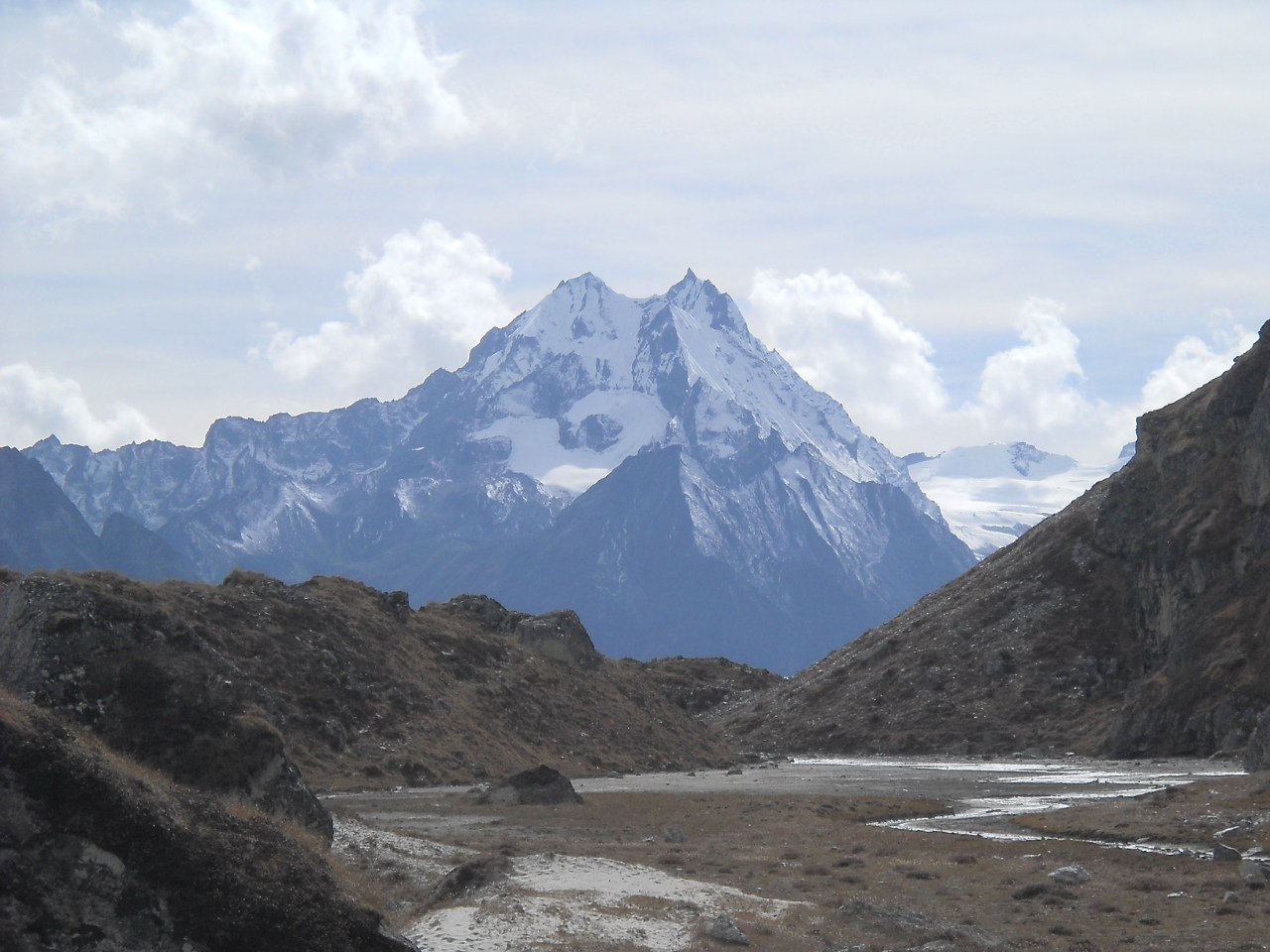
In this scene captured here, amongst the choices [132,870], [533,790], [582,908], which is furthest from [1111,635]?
[132,870]

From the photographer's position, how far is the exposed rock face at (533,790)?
2213 inches

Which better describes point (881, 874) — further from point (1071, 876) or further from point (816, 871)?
point (1071, 876)

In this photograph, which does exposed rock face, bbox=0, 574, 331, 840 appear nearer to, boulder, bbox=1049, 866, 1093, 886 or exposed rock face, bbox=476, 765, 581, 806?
boulder, bbox=1049, 866, 1093, 886

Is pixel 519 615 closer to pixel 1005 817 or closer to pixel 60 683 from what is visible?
pixel 1005 817

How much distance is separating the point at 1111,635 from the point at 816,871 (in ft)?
319

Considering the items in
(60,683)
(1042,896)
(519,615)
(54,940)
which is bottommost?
(1042,896)

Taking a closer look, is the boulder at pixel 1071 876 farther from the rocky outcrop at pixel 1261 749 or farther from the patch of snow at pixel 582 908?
the rocky outcrop at pixel 1261 749

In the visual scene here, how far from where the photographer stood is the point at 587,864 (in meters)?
35.7

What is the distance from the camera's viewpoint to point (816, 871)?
37.9 m

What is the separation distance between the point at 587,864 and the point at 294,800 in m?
10.2

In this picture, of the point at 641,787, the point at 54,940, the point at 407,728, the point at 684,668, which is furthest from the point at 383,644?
the point at 684,668

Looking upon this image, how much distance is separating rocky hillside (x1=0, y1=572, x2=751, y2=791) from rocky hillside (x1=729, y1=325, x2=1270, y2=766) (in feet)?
96.7

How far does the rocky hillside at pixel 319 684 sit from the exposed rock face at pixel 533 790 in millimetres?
10285

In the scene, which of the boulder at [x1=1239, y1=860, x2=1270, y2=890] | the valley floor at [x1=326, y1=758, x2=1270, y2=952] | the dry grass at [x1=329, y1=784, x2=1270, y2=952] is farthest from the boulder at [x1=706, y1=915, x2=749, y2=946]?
the boulder at [x1=1239, y1=860, x2=1270, y2=890]
